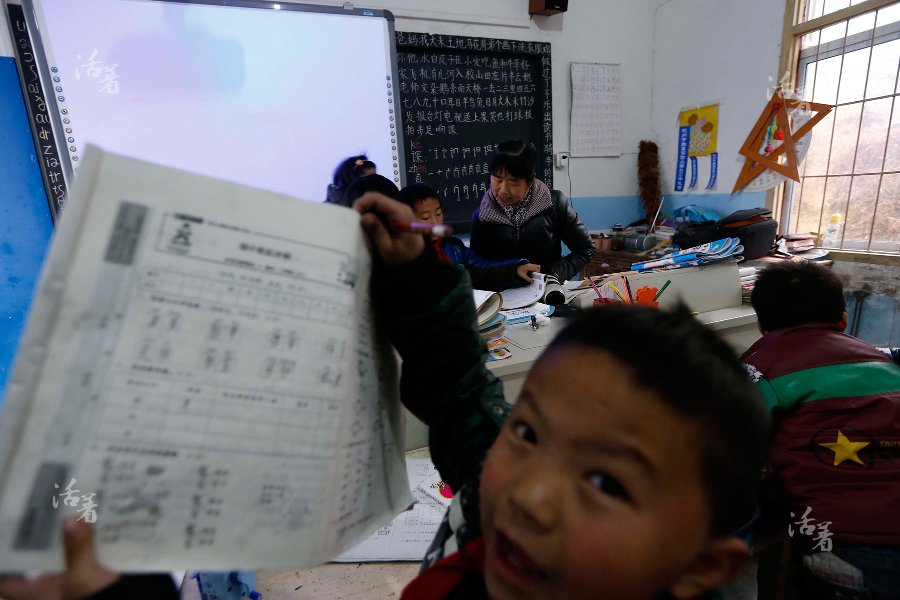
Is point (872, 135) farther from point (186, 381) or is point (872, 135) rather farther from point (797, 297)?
point (186, 381)

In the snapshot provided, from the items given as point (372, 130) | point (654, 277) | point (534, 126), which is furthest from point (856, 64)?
point (372, 130)

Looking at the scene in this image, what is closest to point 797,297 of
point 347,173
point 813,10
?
point 347,173

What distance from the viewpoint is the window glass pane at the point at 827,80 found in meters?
2.74

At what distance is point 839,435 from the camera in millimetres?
1016

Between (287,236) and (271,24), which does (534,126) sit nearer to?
(271,24)

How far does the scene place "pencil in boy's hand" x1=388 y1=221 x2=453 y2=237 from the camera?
1.50 ft

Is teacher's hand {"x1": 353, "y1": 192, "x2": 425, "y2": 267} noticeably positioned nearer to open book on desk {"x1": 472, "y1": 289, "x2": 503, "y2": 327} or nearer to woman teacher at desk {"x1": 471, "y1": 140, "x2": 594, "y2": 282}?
open book on desk {"x1": 472, "y1": 289, "x2": 503, "y2": 327}

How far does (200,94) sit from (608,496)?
7.56ft

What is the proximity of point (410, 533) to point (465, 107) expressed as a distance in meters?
2.88

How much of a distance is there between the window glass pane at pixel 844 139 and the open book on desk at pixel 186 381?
345 cm

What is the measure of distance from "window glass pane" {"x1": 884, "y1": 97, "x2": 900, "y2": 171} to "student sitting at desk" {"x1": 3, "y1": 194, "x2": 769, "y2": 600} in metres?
3.07

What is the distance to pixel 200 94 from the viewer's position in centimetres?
203

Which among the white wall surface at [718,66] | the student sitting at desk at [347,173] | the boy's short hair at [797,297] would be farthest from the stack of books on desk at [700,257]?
the white wall surface at [718,66]

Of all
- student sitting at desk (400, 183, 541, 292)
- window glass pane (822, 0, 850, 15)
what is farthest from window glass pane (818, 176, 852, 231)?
student sitting at desk (400, 183, 541, 292)
